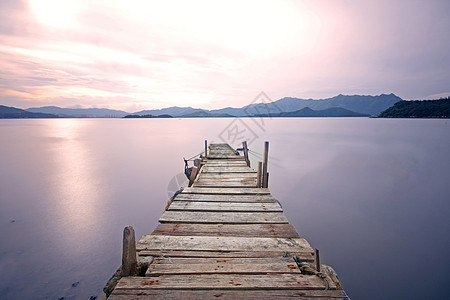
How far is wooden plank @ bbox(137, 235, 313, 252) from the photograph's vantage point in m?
4.07

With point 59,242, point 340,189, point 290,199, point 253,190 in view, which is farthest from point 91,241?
point 340,189

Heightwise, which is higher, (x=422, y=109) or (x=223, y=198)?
(x=422, y=109)

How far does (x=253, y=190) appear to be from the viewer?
302 inches

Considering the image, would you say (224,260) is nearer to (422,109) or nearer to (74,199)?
(74,199)

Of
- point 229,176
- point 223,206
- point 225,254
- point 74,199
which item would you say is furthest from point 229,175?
point 74,199

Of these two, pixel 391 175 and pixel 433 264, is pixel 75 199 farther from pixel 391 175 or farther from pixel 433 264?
pixel 391 175

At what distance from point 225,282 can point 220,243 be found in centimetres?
111

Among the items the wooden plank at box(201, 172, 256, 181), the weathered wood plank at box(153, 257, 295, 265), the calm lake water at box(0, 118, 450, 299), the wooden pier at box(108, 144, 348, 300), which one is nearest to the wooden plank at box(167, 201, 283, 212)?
the wooden pier at box(108, 144, 348, 300)

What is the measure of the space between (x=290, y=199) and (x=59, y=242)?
1159 cm

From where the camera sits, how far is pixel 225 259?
3.71 metres

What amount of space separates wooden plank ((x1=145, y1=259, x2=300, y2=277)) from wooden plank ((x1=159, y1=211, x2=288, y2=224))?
1681 millimetres

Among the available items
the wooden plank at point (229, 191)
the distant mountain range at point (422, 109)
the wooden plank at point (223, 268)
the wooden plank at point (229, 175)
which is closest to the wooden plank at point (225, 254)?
the wooden plank at point (223, 268)

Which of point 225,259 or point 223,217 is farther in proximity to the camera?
point 223,217

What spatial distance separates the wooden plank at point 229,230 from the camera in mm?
4715
